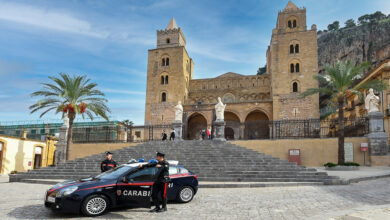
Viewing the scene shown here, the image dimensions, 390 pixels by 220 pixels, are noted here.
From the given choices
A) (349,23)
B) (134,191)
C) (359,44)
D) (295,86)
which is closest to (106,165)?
(134,191)

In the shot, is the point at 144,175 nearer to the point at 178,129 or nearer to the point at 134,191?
the point at 134,191

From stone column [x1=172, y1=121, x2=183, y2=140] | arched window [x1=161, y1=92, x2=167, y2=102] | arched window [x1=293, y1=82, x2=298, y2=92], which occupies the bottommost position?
stone column [x1=172, y1=121, x2=183, y2=140]

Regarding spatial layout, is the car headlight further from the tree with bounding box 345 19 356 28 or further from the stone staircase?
the tree with bounding box 345 19 356 28

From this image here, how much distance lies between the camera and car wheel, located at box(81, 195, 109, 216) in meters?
5.42

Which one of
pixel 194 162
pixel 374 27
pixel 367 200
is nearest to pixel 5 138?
pixel 194 162

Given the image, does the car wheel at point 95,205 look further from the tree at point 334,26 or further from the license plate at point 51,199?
the tree at point 334,26

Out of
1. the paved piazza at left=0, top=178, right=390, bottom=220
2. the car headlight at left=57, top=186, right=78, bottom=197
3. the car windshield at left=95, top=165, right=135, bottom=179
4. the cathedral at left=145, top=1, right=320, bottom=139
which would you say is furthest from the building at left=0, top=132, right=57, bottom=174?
the car headlight at left=57, top=186, right=78, bottom=197

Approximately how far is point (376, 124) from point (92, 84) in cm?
1769

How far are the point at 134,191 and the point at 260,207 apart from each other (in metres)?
2.75

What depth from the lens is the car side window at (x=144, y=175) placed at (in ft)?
19.7

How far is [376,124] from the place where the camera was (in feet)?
52.0

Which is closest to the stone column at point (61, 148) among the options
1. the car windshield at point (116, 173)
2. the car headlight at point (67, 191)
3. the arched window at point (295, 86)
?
the car windshield at point (116, 173)

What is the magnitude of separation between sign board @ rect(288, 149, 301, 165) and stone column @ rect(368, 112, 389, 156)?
3.81 metres

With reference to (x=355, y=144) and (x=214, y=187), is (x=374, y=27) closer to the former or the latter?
(x=355, y=144)
